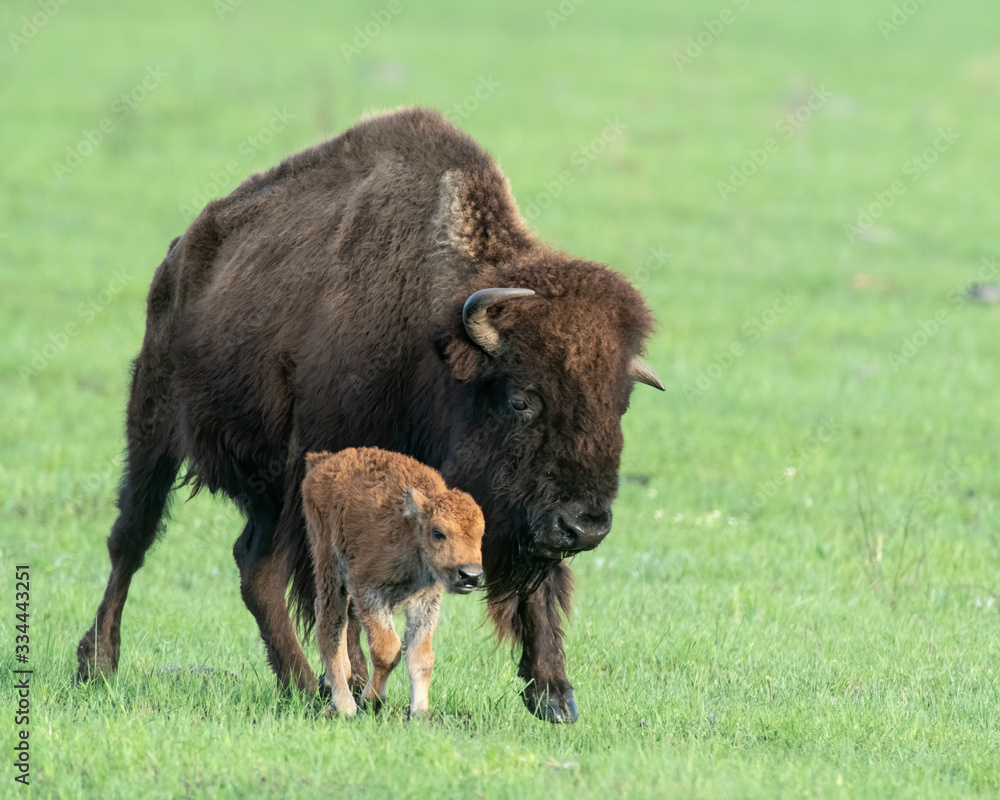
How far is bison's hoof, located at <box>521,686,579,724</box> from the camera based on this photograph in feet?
19.2

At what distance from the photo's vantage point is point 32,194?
21.4m

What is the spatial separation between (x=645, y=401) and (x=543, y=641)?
25.8ft

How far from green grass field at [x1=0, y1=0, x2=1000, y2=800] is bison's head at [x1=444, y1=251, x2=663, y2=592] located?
870 mm

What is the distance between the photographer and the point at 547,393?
5574mm

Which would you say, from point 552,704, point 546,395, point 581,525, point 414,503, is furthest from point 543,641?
point 414,503

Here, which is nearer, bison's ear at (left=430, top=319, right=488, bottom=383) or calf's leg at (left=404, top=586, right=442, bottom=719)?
calf's leg at (left=404, top=586, right=442, bottom=719)

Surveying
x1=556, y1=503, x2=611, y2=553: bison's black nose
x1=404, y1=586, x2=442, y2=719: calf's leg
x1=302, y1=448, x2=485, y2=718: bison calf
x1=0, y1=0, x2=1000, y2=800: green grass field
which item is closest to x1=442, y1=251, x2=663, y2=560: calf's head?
x1=556, y1=503, x2=611, y2=553: bison's black nose

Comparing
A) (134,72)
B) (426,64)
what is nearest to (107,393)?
(134,72)

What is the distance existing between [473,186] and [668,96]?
23676mm

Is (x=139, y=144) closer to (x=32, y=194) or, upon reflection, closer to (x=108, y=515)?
(x=32, y=194)

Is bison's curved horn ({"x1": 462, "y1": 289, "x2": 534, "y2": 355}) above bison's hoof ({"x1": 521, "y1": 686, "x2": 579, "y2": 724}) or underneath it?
above

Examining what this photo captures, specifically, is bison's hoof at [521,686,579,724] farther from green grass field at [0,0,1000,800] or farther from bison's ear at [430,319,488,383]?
bison's ear at [430,319,488,383]

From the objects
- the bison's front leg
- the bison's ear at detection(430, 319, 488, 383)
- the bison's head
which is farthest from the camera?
the bison's front leg

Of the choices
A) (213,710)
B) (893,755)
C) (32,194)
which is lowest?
(32,194)
